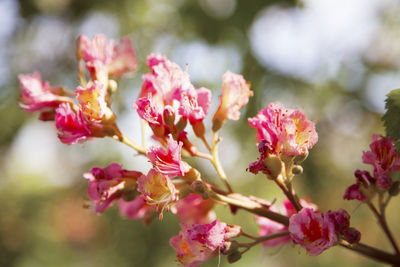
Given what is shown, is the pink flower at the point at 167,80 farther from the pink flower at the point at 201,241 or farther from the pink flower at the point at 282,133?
the pink flower at the point at 201,241

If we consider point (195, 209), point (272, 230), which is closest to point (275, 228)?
point (272, 230)

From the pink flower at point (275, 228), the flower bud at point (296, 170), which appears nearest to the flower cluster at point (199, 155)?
the flower bud at point (296, 170)

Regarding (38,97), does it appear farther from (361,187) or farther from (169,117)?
(361,187)

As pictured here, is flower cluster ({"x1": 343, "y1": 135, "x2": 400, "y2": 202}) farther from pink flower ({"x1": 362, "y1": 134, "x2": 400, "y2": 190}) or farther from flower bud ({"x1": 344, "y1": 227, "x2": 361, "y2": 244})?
flower bud ({"x1": 344, "y1": 227, "x2": 361, "y2": 244})

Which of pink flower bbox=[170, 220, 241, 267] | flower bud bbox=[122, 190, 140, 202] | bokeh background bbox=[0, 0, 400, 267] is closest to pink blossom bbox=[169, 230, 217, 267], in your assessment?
pink flower bbox=[170, 220, 241, 267]

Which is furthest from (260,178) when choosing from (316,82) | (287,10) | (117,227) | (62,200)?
(62,200)

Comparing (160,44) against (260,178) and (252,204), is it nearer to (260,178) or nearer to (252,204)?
(260,178)
